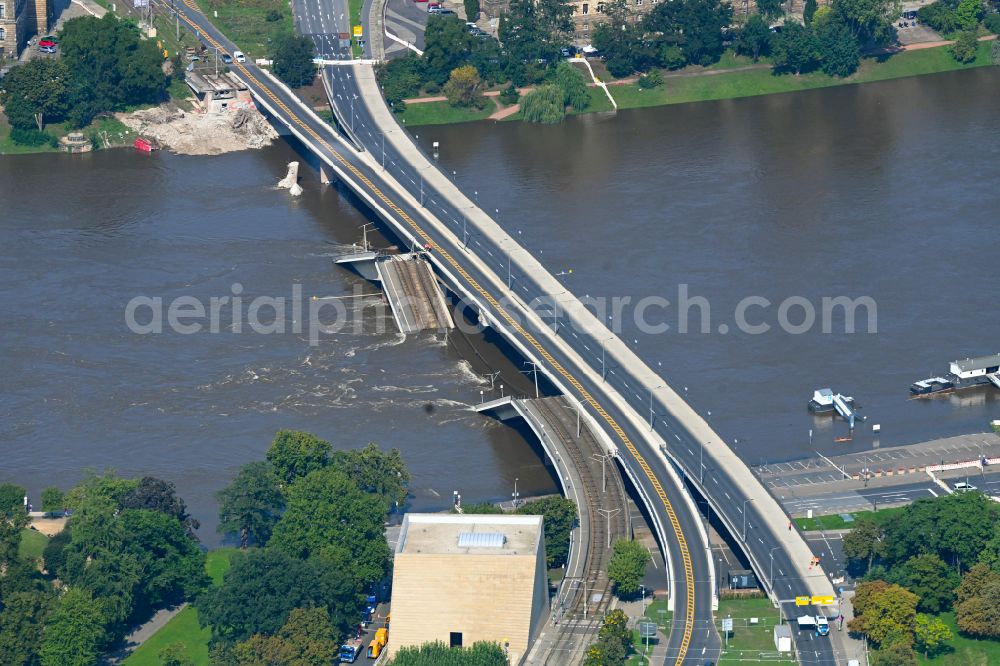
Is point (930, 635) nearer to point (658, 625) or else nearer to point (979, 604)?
point (979, 604)

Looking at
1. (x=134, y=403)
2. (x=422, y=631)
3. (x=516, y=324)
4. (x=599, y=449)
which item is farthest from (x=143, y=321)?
(x=422, y=631)

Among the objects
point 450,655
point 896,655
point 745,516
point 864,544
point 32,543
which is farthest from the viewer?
point 32,543

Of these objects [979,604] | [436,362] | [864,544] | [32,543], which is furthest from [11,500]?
[979,604]

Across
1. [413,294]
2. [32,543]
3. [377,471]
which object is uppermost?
[413,294]

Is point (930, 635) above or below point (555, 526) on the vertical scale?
below

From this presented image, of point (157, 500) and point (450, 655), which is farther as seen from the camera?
point (157, 500)

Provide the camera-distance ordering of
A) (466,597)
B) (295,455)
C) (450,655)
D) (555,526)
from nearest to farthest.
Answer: (450,655)
(466,597)
(555,526)
(295,455)

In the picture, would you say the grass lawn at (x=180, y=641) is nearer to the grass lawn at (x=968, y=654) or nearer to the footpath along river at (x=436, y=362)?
the footpath along river at (x=436, y=362)

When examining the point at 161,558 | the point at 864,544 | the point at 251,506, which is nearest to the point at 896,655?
the point at 864,544
